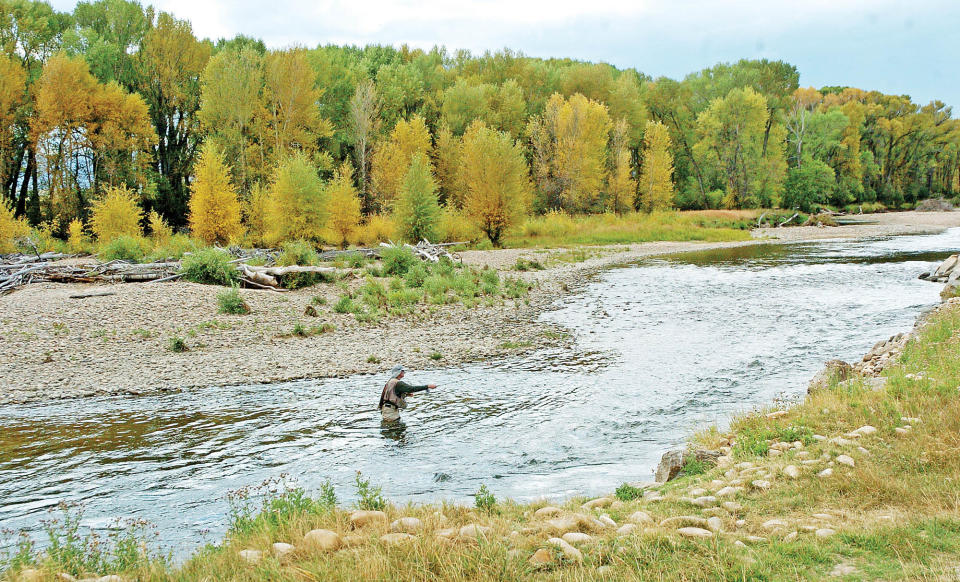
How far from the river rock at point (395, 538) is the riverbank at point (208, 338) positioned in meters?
9.78

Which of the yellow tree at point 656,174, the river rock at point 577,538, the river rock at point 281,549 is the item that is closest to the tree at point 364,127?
the yellow tree at point 656,174

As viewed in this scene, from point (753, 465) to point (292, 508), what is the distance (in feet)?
17.9

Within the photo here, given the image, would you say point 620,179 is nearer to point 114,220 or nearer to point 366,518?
point 114,220

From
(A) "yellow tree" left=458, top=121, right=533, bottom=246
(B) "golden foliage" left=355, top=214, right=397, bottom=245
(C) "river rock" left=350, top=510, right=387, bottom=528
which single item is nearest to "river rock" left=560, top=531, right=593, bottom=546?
(C) "river rock" left=350, top=510, right=387, bottom=528

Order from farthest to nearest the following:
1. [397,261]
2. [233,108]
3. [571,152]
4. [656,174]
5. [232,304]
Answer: [656,174] → [571,152] → [233,108] → [397,261] → [232,304]

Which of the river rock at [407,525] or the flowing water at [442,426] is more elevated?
the river rock at [407,525]

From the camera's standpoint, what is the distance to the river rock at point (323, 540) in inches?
213

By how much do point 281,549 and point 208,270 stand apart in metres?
22.2

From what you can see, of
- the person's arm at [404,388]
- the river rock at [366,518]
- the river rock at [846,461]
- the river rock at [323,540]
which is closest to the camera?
the river rock at [323,540]

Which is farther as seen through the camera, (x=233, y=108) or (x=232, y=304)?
(x=233, y=108)

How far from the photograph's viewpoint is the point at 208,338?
17594 millimetres

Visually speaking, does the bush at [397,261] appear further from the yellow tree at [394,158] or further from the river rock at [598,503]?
the yellow tree at [394,158]

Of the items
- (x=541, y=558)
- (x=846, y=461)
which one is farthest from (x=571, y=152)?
(x=541, y=558)

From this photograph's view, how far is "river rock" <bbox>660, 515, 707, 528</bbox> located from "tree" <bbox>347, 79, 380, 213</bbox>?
54.8 meters
